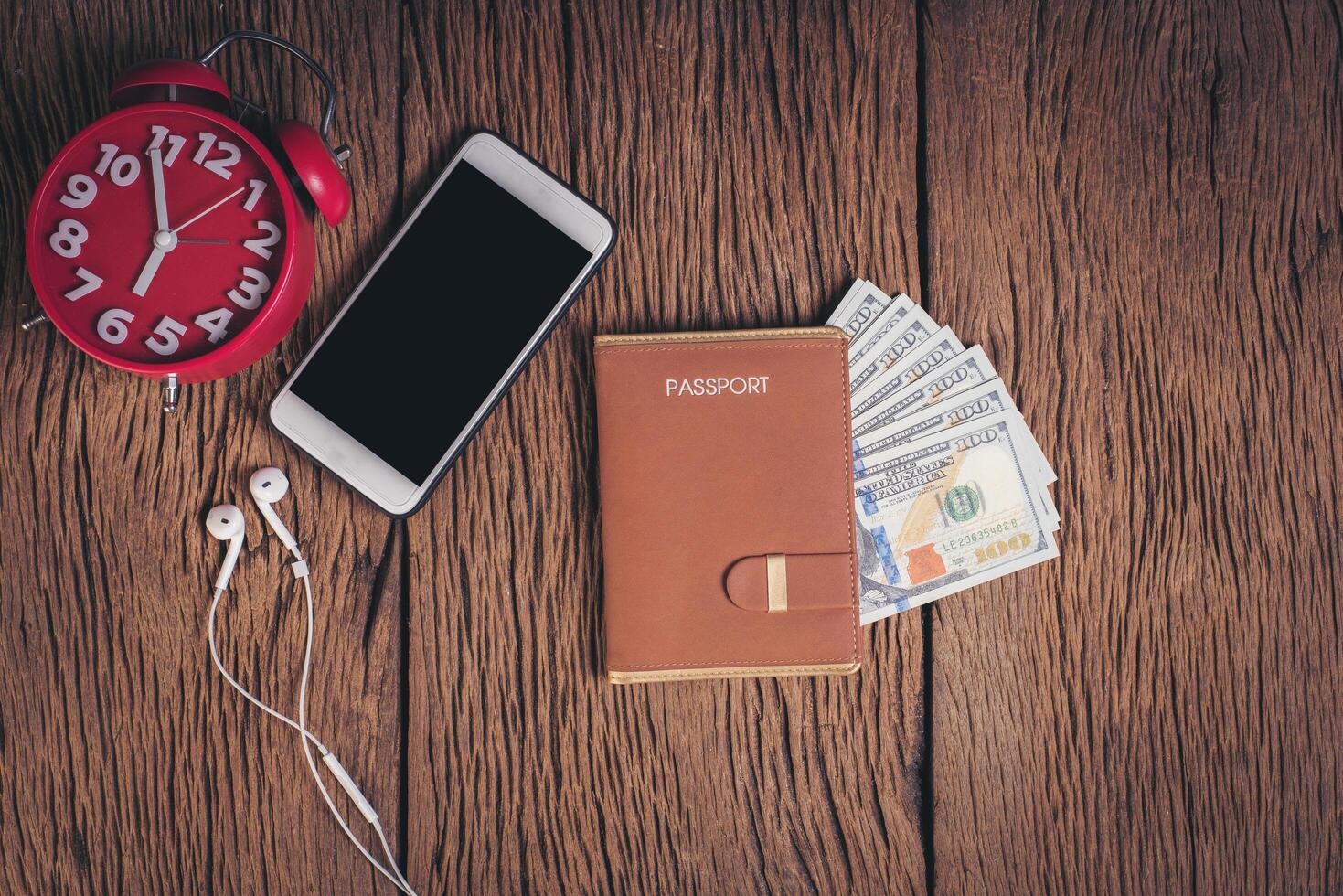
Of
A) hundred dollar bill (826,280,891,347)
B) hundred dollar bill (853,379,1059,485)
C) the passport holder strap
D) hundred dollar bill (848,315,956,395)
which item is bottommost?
the passport holder strap

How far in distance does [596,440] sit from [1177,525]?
593mm

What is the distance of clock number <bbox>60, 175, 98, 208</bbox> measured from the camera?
70 centimetres

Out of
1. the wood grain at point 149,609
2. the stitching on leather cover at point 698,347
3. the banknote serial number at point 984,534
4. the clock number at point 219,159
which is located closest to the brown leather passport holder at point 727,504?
the stitching on leather cover at point 698,347

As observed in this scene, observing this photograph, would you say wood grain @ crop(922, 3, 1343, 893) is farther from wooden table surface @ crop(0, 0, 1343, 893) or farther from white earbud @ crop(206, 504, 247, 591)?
white earbud @ crop(206, 504, 247, 591)

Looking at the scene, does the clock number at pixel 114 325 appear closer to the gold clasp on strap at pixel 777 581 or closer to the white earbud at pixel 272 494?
the white earbud at pixel 272 494

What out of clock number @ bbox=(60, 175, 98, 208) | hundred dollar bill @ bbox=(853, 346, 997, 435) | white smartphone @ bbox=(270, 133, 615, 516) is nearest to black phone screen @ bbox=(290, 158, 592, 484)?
white smartphone @ bbox=(270, 133, 615, 516)

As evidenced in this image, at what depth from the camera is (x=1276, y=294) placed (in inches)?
33.6

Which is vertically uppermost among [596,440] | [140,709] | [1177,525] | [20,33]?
[20,33]

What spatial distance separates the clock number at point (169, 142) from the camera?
0.70m

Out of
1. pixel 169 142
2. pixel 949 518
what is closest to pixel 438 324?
pixel 169 142

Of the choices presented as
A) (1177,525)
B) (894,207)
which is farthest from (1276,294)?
(894,207)

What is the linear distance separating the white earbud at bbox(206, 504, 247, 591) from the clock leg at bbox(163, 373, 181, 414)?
0.10 meters

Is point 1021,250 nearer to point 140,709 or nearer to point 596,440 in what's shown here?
point 596,440

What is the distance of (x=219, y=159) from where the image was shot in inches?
27.9
